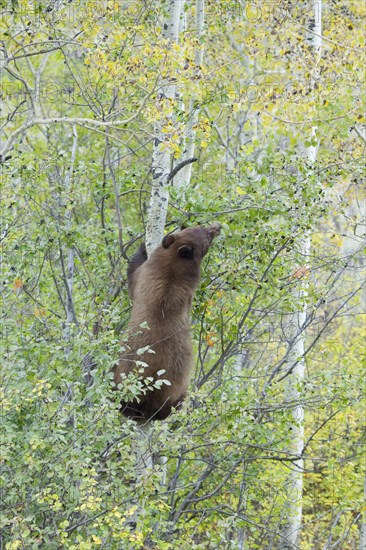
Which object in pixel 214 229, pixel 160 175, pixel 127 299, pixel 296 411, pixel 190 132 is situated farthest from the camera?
pixel 296 411

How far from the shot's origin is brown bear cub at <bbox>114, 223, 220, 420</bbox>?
7219mm

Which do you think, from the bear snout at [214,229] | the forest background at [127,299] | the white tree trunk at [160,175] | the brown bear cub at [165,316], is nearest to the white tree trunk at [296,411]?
the forest background at [127,299]

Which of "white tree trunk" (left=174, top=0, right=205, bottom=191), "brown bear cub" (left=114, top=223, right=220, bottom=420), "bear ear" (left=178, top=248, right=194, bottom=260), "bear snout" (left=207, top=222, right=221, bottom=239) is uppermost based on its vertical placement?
"white tree trunk" (left=174, top=0, right=205, bottom=191)

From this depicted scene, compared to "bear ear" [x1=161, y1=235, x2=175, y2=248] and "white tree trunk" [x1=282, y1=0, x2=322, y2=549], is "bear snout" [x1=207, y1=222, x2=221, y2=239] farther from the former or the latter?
"white tree trunk" [x1=282, y1=0, x2=322, y2=549]

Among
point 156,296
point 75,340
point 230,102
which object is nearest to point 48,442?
point 75,340

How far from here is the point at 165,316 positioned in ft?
24.1

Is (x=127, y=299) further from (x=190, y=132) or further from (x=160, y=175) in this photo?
(x=190, y=132)

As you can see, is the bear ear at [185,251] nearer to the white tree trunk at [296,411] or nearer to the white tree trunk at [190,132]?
the white tree trunk at [190,132]

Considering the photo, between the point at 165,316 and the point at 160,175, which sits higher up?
the point at 160,175

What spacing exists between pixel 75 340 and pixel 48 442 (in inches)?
31.8

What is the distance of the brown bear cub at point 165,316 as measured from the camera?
7219 millimetres

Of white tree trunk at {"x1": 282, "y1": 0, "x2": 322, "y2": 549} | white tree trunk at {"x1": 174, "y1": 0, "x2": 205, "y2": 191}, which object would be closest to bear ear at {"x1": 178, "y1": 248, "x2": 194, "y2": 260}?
white tree trunk at {"x1": 174, "y1": 0, "x2": 205, "y2": 191}

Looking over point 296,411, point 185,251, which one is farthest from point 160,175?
point 296,411

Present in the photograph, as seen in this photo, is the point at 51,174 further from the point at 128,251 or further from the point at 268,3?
Result: the point at 268,3
